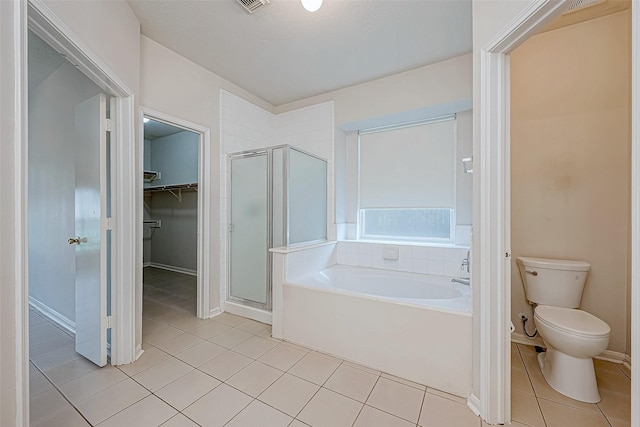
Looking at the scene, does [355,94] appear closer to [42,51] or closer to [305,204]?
[305,204]

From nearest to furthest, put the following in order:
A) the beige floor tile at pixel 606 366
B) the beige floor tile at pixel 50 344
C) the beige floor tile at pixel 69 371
A: the beige floor tile at pixel 69 371 → the beige floor tile at pixel 606 366 → the beige floor tile at pixel 50 344

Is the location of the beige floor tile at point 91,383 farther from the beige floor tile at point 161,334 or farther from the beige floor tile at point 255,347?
the beige floor tile at point 255,347

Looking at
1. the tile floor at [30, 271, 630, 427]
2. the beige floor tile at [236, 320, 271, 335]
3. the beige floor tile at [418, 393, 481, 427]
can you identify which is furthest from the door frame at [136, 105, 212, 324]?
the beige floor tile at [418, 393, 481, 427]

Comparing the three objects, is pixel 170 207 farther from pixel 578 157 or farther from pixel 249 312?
pixel 578 157

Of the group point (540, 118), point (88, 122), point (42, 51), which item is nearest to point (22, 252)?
point (88, 122)

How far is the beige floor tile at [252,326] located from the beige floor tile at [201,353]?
1.16ft

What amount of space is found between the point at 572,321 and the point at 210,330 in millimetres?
2876

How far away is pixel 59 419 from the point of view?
4.47 ft

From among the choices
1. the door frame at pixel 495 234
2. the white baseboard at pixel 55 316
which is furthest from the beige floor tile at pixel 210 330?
the door frame at pixel 495 234

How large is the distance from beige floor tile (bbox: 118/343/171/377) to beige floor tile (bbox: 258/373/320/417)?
0.96m

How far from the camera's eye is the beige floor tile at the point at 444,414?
4.42ft

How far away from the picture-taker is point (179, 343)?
7.11ft

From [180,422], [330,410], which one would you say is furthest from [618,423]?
[180,422]

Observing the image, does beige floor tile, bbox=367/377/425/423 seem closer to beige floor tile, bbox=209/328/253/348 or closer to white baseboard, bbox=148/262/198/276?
beige floor tile, bbox=209/328/253/348
